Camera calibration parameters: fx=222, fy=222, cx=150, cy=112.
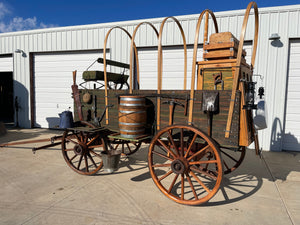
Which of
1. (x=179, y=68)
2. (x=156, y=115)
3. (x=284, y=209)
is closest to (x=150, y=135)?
(x=156, y=115)

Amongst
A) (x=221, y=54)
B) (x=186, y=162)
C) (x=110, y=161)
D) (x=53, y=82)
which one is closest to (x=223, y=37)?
(x=221, y=54)

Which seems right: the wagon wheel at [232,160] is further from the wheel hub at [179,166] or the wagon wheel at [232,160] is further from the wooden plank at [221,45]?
the wooden plank at [221,45]

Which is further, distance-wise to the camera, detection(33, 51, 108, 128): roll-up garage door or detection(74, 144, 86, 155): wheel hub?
detection(33, 51, 108, 128): roll-up garage door

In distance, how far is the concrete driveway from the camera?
2.83 meters

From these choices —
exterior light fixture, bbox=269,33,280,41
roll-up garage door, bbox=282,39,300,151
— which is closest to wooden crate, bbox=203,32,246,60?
exterior light fixture, bbox=269,33,280,41

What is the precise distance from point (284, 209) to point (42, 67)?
381 inches

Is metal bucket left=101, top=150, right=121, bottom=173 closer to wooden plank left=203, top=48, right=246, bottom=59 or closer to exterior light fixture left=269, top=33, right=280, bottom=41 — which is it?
wooden plank left=203, top=48, right=246, bottom=59

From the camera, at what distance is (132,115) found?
11.4 ft

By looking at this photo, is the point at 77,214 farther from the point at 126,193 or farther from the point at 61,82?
the point at 61,82

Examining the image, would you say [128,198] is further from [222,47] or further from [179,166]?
[222,47]

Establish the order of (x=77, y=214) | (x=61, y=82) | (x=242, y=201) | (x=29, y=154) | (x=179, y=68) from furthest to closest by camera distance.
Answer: (x=61, y=82), (x=179, y=68), (x=29, y=154), (x=242, y=201), (x=77, y=214)

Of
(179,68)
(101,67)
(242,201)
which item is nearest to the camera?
(242,201)

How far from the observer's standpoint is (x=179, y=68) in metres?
7.46

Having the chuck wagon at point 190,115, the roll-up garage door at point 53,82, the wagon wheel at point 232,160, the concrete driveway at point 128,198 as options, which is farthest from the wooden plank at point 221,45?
the roll-up garage door at point 53,82
